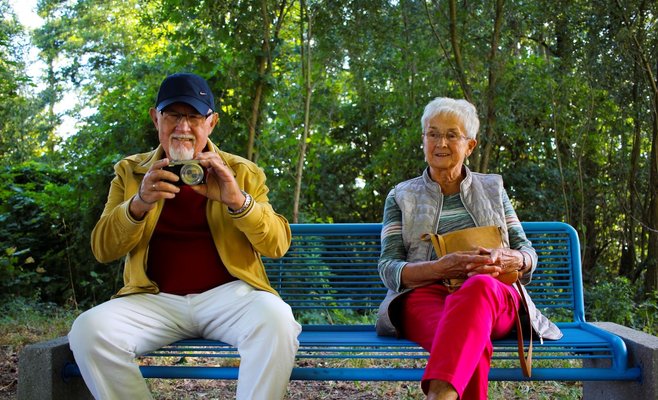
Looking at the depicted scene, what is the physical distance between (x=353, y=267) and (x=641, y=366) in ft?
5.18

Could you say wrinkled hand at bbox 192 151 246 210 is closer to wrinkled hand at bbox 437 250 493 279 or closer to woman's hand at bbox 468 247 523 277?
wrinkled hand at bbox 437 250 493 279

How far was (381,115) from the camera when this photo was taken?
11.1 metres

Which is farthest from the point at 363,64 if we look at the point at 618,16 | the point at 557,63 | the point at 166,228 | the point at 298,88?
the point at 166,228

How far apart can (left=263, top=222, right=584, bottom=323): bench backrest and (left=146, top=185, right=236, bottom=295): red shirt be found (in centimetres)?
74

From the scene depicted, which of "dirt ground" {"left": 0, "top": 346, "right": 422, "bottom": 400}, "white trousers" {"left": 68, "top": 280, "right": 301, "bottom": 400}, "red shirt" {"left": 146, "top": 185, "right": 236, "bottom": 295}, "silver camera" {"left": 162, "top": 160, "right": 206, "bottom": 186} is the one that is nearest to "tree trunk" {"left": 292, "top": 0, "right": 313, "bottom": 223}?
"dirt ground" {"left": 0, "top": 346, "right": 422, "bottom": 400}

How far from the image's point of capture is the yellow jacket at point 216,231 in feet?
9.79

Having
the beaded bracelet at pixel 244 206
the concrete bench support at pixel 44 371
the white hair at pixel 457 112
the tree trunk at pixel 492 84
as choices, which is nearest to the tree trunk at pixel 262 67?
the tree trunk at pixel 492 84

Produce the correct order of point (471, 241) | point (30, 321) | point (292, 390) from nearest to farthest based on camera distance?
point (471, 241) < point (292, 390) < point (30, 321)

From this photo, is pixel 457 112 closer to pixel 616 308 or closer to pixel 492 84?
pixel 616 308

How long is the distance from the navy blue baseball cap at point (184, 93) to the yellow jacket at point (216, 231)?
0.27 meters

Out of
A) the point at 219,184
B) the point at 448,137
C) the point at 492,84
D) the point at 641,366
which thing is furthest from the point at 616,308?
the point at 219,184

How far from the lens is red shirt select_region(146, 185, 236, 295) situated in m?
3.19

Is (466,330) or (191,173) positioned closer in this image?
(466,330)

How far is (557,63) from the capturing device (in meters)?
8.72
